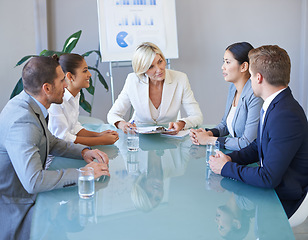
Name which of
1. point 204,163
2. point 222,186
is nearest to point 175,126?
point 204,163

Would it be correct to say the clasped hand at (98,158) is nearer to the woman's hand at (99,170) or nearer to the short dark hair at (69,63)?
the woman's hand at (99,170)

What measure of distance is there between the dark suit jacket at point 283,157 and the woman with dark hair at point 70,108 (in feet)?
3.13

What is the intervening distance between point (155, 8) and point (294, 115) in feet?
9.99

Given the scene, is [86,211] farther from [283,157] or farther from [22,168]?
[283,157]

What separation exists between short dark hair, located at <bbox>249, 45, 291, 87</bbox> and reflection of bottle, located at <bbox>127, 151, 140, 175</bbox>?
69cm

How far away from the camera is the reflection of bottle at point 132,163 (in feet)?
5.72

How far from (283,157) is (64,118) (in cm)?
134

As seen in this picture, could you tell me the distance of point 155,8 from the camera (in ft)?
14.1

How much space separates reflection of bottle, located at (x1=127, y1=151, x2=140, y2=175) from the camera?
1743 millimetres

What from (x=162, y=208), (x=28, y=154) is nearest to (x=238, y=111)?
(x=162, y=208)

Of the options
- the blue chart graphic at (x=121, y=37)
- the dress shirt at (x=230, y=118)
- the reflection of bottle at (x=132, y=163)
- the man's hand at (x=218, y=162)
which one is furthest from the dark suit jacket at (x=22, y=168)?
the blue chart graphic at (x=121, y=37)

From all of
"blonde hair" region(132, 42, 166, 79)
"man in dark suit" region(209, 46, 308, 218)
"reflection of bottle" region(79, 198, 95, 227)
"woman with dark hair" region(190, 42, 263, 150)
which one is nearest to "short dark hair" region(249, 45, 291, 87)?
"man in dark suit" region(209, 46, 308, 218)

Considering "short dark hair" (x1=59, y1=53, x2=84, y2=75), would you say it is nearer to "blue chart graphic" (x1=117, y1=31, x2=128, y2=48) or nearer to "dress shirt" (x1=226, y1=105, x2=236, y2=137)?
"dress shirt" (x1=226, y1=105, x2=236, y2=137)

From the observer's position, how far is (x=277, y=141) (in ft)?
4.97
